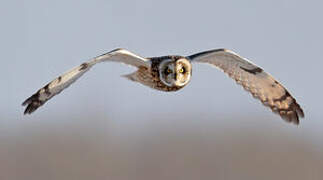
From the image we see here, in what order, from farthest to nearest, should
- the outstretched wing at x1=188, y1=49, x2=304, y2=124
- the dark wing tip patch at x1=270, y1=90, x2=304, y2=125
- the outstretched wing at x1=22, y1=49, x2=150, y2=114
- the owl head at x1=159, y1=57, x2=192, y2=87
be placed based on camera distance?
1. the dark wing tip patch at x1=270, y1=90, x2=304, y2=125
2. the outstretched wing at x1=188, y1=49, x2=304, y2=124
3. the owl head at x1=159, y1=57, x2=192, y2=87
4. the outstretched wing at x1=22, y1=49, x2=150, y2=114

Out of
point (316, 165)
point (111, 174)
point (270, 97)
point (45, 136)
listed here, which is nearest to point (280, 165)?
point (316, 165)

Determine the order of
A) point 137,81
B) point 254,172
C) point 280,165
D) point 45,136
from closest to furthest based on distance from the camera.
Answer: point 137,81
point 254,172
point 280,165
point 45,136

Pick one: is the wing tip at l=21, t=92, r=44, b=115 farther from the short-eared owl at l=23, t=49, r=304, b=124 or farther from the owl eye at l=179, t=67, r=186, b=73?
the owl eye at l=179, t=67, r=186, b=73

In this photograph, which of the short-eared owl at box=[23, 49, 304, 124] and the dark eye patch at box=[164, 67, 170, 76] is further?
the dark eye patch at box=[164, 67, 170, 76]

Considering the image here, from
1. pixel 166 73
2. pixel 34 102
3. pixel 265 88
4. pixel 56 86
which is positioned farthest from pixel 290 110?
pixel 34 102

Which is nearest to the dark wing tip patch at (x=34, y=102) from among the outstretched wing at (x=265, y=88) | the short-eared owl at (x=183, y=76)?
the short-eared owl at (x=183, y=76)

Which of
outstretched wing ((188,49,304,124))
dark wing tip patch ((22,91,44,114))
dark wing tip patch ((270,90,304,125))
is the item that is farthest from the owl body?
dark wing tip patch ((22,91,44,114))

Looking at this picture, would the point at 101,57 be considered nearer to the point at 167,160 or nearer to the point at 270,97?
the point at 270,97
